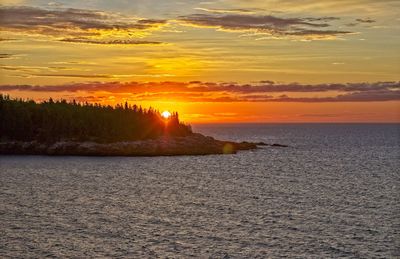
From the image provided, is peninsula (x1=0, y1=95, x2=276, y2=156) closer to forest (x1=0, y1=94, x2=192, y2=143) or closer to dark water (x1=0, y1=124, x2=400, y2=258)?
forest (x1=0, y1=94, x2=192, y2=143)

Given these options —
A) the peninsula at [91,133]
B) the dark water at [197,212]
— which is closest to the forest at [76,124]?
the peninsula at [91,133]

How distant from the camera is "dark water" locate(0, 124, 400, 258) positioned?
49250mm

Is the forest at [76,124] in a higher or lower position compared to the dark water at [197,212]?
higher

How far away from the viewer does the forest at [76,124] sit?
550 ft

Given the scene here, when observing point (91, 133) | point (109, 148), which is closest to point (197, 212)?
A: point (109, 148)

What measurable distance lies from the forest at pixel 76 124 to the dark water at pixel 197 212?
44.7m

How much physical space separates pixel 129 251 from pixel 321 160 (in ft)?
366

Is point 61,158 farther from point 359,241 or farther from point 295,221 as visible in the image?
point 359,241

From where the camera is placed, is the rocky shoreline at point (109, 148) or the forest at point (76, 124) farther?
the forest at point (76, 124)

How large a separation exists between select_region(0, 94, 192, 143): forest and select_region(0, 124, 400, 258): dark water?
4474cm

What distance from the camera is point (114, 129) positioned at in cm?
17262

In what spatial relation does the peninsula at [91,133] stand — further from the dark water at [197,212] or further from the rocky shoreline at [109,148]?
the dark water at [197,212]

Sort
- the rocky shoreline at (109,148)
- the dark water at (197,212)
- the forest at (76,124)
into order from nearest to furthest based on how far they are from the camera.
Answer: the dark water at (197,212) → the rocky shoreline at (109,148) → the forest at (76,124)

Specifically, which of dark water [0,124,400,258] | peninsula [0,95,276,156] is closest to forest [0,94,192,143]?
peninsula [0,95,276,156]
